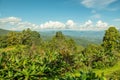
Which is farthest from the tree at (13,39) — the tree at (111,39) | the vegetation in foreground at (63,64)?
the vegetation in foreground at (63,64)

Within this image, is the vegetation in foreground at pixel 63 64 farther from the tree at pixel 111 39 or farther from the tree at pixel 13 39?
the tree at pixel 13 39

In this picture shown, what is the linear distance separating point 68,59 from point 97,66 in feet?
19.5

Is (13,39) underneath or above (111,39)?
underneath

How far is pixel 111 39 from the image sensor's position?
4934 centimetres

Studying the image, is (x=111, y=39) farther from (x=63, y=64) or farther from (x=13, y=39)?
(x=13, y=39)

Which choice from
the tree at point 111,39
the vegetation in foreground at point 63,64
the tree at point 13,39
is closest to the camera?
the vegetation in foreground at point 63,64

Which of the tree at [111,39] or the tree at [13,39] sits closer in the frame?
the tree at [111,39]

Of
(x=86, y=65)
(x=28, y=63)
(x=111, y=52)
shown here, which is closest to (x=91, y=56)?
(x=86, y=65)

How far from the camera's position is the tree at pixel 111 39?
160ft

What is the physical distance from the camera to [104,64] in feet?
116

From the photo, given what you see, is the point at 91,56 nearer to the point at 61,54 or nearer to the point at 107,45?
the point at 61,54

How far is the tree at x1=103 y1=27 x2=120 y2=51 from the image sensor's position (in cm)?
4888

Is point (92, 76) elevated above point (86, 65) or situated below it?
above

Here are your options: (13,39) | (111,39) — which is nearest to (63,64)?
(111,39)
